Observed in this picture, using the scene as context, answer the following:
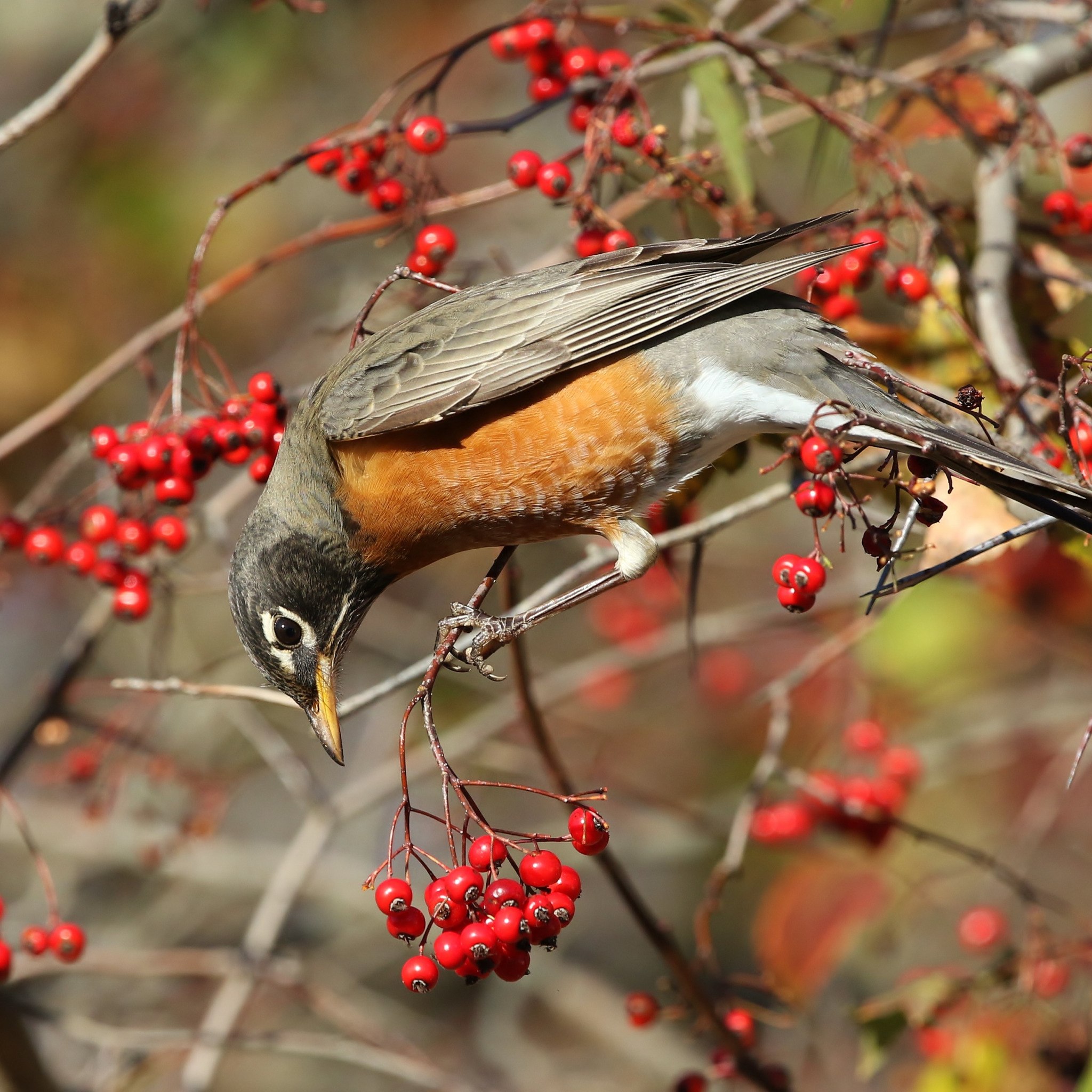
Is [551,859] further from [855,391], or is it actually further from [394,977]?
[394,977]

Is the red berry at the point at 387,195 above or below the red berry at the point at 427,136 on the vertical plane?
below

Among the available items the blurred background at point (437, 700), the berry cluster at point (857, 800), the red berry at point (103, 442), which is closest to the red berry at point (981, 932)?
the blurred background at point (437, 700)

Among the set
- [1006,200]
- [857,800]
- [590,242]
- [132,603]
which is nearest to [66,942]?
[132,603]

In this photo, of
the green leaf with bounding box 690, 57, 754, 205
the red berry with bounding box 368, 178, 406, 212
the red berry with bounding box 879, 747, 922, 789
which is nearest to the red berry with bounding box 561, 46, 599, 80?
the green leaf with bounding box 690, 57, 754, 205

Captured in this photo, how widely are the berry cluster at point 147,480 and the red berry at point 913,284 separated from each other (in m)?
1.63

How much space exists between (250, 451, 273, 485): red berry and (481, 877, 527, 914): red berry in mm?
1299

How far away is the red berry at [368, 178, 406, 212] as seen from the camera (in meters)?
3.29

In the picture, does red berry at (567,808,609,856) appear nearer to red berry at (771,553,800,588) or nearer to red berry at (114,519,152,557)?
red berry at (771,553,800,588)

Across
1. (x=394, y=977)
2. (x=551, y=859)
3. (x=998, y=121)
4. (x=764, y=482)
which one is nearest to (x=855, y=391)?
(x=998, y=121)

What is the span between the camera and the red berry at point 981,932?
14.1ft

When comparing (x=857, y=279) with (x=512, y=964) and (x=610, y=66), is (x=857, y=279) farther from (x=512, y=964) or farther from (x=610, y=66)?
(x=512, y=964)

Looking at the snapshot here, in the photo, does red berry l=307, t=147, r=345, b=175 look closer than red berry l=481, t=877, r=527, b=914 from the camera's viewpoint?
No

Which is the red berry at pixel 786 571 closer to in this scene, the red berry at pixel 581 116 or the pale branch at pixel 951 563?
the pale branch at pixel 951 563

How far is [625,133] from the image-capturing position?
304cm
